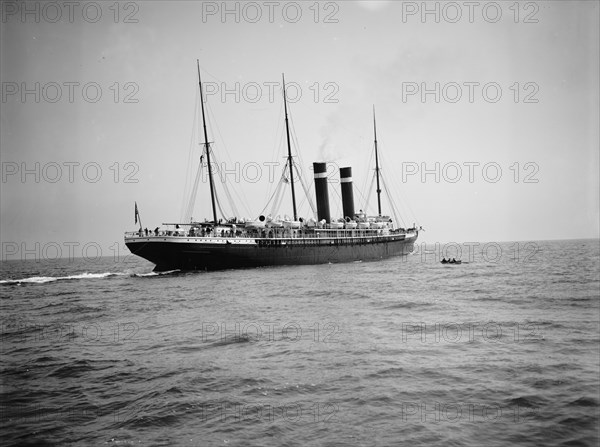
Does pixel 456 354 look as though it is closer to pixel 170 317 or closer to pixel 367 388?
pixel 367 388

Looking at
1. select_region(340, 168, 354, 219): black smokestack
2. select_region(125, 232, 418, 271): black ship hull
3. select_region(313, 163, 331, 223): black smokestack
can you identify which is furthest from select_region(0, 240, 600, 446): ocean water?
select_region(340, 168, 354, 219): black smokestack

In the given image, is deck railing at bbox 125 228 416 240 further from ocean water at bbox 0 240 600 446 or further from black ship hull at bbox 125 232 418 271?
ocean water at bbox 0 240 600 446

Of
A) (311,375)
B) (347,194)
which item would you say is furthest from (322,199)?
(311,375)

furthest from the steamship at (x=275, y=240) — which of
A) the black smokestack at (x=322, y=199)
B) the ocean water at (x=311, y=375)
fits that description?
the ocean water at (x=311, y=375)

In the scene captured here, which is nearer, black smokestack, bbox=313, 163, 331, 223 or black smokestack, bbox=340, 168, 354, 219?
black smokestack, bbox=313, 163, 331, 223

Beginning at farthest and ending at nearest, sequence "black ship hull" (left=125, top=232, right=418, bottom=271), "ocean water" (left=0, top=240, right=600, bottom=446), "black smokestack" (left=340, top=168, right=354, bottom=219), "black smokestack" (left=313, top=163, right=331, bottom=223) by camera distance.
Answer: "black smokestack" (left=340, top=168, right=354, bottom=219), "black smokestack" (left=313, top=163, right=331, bottom=223), "black ship hull" (left=125, top=232, right=418, bottom=271), "ocean water" (left=0, top=240, right=600, bottom=446)

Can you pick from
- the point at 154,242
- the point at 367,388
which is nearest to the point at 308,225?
the point at 154,242

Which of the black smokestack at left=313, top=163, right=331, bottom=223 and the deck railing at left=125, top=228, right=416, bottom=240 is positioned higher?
the black smokestack at left=313, top=163, right=331, bottom=223

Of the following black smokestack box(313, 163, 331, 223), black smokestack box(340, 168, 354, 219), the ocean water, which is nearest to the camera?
the ocean water
